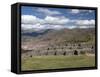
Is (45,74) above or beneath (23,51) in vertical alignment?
beneath

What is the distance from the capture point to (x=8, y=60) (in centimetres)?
292

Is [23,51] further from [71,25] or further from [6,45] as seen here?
[71,25]

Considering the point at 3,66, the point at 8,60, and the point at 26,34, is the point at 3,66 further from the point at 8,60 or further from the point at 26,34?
the point at 26,34

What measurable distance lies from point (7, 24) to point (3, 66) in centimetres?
43

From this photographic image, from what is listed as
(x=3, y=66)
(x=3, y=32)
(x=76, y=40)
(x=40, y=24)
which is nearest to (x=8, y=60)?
(x=3, y=66)

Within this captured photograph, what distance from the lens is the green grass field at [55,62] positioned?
2926mm

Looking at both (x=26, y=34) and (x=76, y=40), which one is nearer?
(x=26, y=34)

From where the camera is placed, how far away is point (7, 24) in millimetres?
2918

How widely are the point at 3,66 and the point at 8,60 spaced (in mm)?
79

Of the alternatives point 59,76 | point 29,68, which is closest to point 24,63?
point 29,68

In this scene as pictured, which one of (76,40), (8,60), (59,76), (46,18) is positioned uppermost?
(46,18)

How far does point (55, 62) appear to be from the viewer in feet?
10.0

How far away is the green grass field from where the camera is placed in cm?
293

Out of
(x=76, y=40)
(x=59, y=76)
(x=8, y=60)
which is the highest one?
(x=76, y=40)
